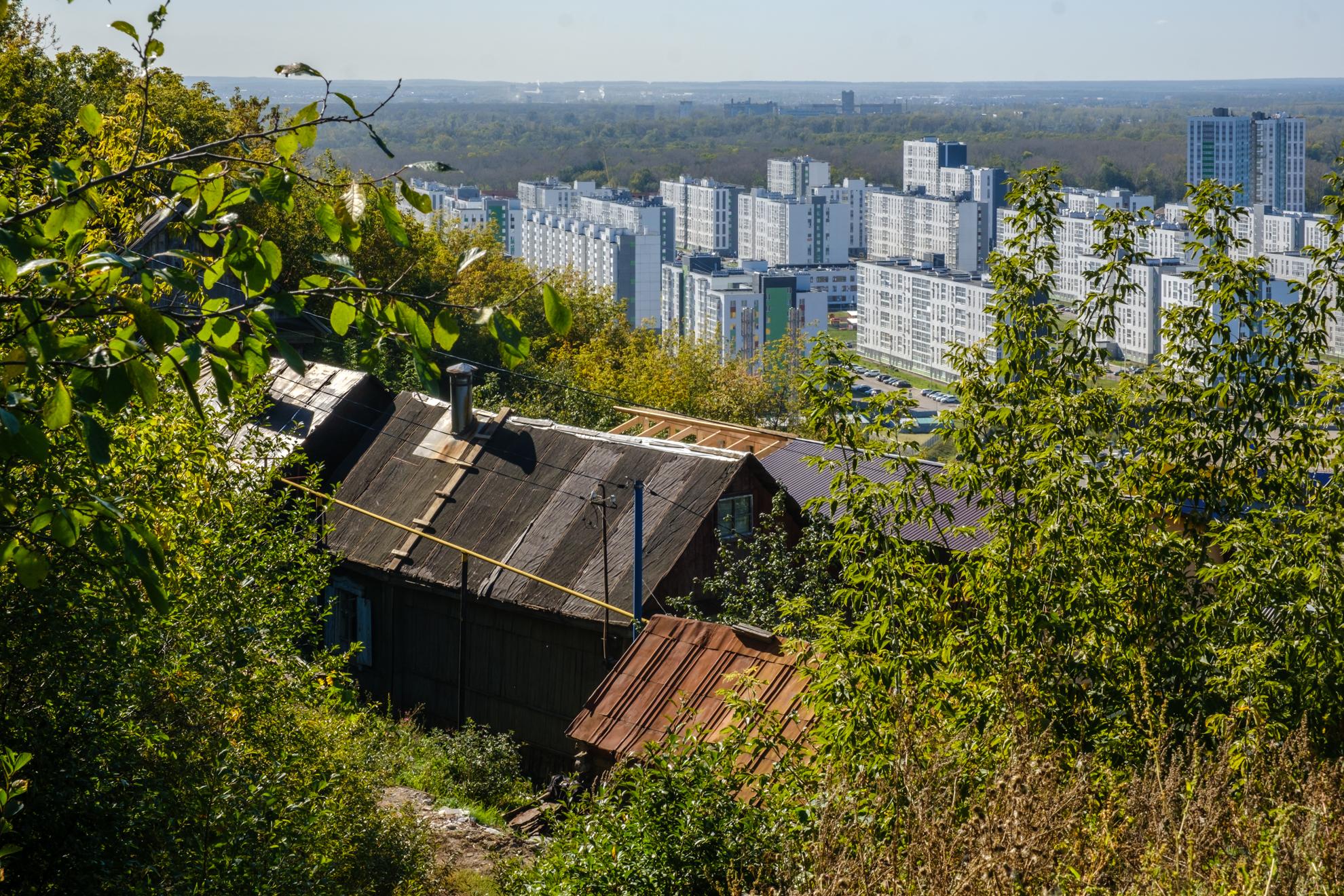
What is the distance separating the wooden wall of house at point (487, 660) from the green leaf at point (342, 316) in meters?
10.0

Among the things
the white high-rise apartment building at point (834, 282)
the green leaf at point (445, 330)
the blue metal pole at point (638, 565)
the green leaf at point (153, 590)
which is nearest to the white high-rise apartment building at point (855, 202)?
the white high-rise apartment building at point (834, 282)

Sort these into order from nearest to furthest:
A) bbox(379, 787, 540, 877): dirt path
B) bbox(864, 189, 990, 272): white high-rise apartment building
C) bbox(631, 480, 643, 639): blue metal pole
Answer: bbox(379, 787, 540, 877): dirt path → bbox(631, 480, 643, 639): blue metal pole → bbox(864, 189, 990, 272): white high-rise apartment building

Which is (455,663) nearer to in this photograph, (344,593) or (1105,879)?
(344,593)

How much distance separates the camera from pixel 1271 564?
600 cm

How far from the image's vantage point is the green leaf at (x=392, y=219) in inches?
135

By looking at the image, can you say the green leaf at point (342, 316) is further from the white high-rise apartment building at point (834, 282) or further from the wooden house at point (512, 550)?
the white high-rise apartment building at point (834, 282)

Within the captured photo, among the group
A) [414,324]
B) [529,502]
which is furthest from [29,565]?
[529,502]

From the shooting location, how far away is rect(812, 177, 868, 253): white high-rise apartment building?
196 meters

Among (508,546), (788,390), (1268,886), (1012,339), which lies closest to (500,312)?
(1268,886)

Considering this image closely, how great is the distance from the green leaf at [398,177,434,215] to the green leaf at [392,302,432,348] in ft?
0.81

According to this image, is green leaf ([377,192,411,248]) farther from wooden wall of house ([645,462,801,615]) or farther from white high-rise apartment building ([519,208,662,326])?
white high-rise apartment building ([519,208,662,326])

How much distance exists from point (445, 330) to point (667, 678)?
813 cm


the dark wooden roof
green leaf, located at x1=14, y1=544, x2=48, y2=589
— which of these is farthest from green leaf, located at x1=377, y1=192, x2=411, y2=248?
the dark wooden roof

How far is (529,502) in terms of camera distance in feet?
50.1
